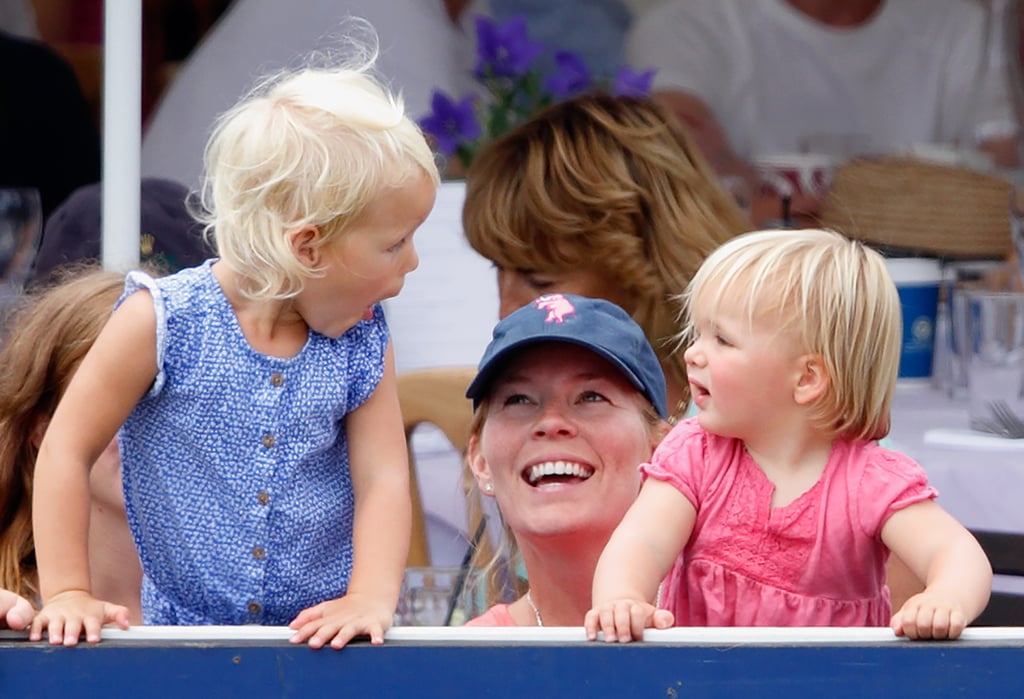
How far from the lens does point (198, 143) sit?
3.63 m

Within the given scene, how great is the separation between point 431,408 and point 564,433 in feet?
3.03

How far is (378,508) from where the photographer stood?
1.67 meters

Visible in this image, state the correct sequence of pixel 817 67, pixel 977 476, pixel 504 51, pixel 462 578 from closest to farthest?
pixel 462 578 → pixel 977 476 → pixel 504 51 → pixel 817 67

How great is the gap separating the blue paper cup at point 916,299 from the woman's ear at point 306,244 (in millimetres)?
1575

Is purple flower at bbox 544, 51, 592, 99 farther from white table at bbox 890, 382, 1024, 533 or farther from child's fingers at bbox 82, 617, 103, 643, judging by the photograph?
child's fingers at bbox 82, 617, 103, 643

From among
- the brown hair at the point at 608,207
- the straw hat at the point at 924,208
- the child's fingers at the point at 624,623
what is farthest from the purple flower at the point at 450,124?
the child's fingers at the point at 624,623

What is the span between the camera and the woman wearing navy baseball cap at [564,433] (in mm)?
1775

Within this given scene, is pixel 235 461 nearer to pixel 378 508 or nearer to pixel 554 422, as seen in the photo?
pixel 378 508

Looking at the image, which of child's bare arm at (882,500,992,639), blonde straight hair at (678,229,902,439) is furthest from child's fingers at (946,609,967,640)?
blonde straight hair at (678,229,902,439)

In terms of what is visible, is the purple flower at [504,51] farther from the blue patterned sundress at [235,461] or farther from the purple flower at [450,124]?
the blue patterned sundress at [235,461]


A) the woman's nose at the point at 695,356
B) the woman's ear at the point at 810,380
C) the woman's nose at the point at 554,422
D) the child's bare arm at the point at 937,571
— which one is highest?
the woman's nose at the point at 695,356

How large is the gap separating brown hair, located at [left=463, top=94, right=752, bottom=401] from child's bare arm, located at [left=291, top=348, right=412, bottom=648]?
678 millimetres

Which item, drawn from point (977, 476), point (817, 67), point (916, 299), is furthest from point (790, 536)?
point (817, 67)
